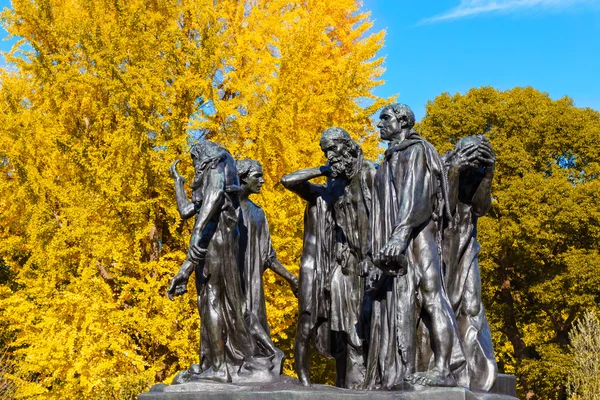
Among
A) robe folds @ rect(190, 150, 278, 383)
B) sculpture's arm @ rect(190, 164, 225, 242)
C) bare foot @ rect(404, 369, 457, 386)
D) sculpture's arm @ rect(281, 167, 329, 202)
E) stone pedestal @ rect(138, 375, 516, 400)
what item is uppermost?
sculpture's arm @ rect(281, 167, 329, 202)

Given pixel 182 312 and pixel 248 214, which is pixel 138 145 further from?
pixel 248 214

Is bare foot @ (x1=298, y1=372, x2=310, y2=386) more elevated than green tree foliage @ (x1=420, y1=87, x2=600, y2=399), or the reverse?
green tree foliage @ (x1=420, y1=87, x2=600, y2=399)

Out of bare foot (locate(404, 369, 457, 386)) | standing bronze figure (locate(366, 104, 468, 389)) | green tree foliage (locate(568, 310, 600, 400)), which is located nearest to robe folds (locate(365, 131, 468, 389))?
standing bronze figure (locate(366, 104, 468, 389))

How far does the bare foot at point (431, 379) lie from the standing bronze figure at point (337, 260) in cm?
117

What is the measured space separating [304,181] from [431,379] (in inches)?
99.2

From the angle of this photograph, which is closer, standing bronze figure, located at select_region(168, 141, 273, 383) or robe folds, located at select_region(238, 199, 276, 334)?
standing bronze figure, located at select_region(168, 141, 273, 383)

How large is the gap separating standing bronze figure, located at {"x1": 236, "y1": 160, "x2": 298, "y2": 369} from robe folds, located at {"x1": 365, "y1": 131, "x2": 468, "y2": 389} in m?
1.81

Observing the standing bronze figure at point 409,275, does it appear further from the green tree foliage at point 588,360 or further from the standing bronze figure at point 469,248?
the green tree foliage at point 588,360

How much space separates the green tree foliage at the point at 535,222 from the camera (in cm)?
2258

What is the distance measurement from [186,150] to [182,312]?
2.60m

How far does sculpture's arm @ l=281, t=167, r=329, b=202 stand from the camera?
7871 millimetres

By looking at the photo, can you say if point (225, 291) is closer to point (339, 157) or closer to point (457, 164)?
point (339, 157)

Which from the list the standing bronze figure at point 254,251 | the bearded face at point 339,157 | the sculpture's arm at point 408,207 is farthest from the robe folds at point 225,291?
the sculpture's arm at point 408,207

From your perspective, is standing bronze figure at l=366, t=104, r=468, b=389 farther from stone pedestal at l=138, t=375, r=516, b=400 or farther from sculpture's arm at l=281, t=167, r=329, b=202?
sculpture's arm at l=281, t=167, r=329, b=202
